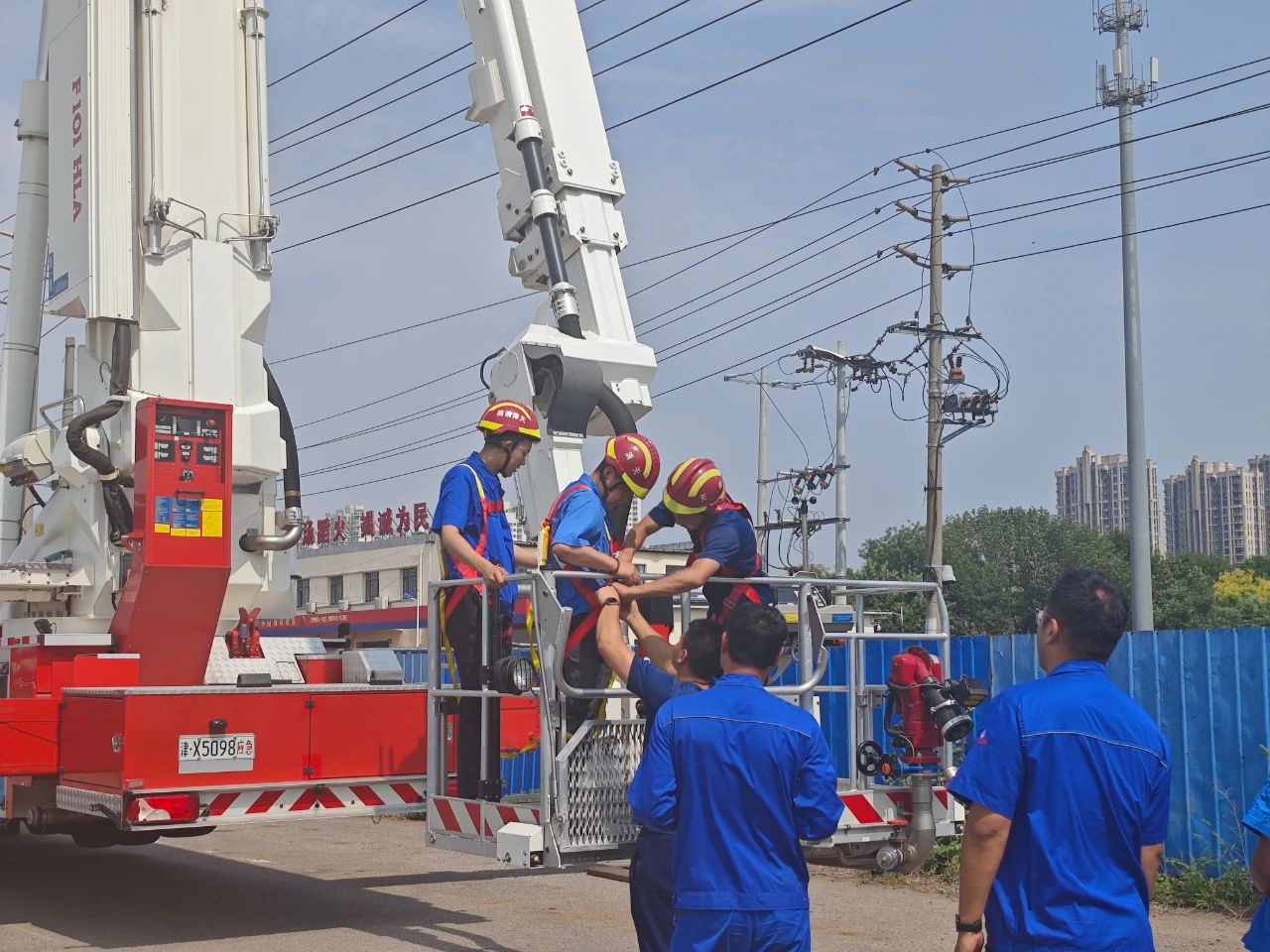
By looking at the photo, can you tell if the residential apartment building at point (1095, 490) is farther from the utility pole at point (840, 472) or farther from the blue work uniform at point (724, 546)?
the blue work uniform at point (724, 546)

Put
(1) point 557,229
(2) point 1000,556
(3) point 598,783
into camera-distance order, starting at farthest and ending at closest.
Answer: (2) point 1000,556
(1) point 557,229
(3) point 598,783

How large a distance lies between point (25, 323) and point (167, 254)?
1695 millimetres

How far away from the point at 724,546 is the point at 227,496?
139 inches

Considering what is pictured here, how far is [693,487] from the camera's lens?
23.2 ft

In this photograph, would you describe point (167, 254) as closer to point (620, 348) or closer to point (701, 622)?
point (620, 348)

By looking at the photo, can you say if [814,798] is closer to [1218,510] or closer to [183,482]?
[183,482]

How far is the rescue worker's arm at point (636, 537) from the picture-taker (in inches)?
276

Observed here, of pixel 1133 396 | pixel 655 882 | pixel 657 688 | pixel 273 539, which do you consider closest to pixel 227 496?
pixel 273 539

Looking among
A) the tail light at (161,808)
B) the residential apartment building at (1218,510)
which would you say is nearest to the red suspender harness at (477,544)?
the tail light at (161,808)

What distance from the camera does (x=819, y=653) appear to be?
730 cm

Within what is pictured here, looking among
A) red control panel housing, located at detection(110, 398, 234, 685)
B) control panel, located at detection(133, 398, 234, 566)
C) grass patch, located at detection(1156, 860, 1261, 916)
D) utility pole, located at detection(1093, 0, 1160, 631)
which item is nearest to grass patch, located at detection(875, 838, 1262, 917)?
grass patch, located at detection(1156, 860, 1261, 916)

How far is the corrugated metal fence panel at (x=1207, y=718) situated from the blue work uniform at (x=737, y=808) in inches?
247

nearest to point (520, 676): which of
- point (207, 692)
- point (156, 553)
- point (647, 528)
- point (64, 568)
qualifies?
point (647, 528)

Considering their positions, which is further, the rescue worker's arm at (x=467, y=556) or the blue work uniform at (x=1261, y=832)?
the rescue worker's arm at (x=467, y=556)
